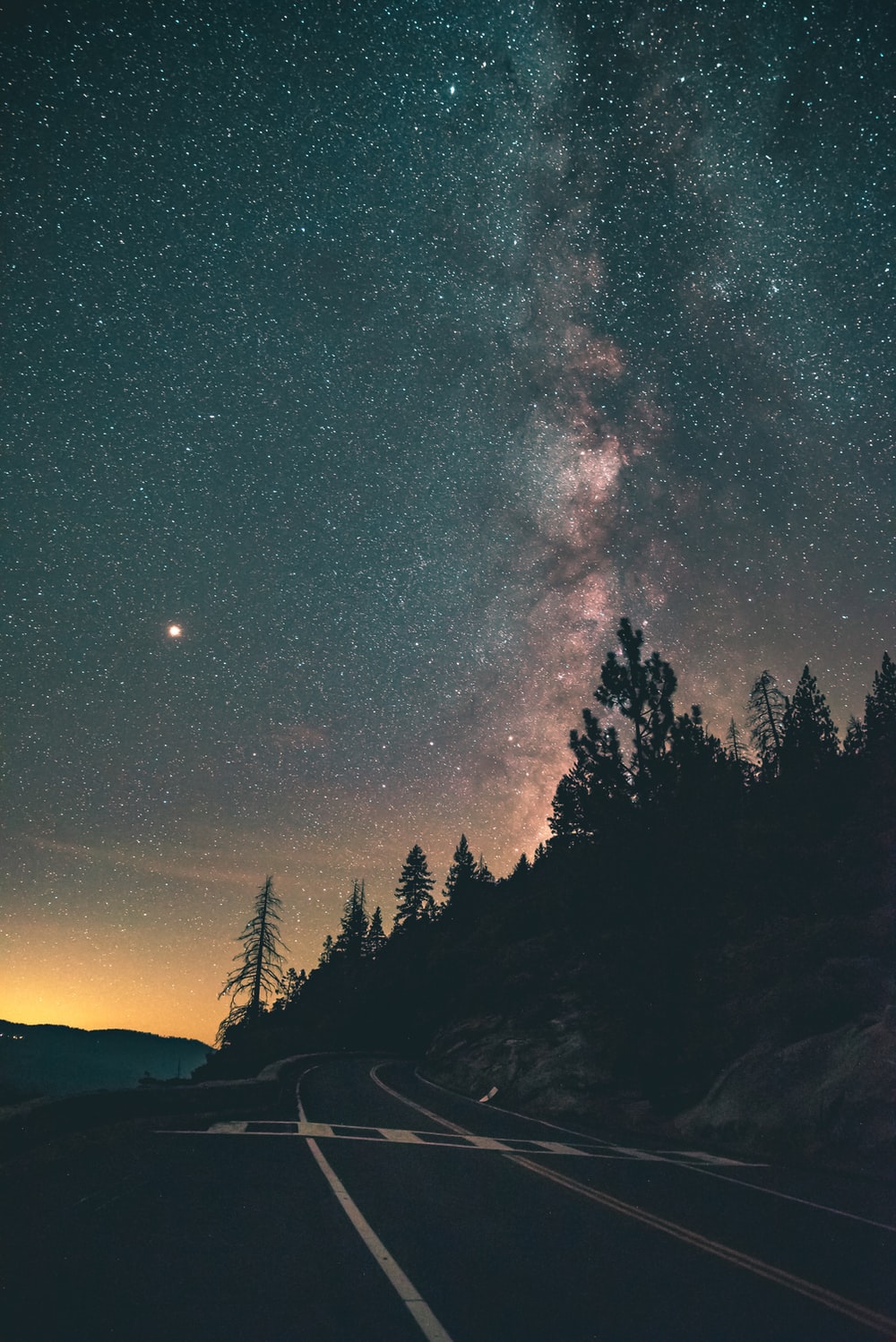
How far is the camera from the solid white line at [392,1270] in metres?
4.09

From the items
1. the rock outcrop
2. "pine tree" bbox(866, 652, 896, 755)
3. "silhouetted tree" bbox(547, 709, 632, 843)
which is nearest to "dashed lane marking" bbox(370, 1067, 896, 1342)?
the rock outcrop

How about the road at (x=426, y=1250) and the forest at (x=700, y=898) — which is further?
the forest at (x=700, y=898)

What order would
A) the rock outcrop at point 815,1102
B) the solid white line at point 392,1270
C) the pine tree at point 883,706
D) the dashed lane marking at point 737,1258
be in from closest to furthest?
1. the solid white line at point 392,1270
2. the dashed lane marking at point 737,1258
3. the rock outcrop at point 815,1102
4. the pine tree at point 883,706

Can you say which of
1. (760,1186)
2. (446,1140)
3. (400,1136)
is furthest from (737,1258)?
(400,1136)

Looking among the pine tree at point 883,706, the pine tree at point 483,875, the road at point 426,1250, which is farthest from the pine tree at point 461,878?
the road at point 426,1250

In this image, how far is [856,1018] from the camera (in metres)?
15.4

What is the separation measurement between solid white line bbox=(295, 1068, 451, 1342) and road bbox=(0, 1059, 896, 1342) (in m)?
0.02

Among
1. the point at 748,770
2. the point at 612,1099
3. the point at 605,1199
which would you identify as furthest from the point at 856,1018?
the point at 748,770

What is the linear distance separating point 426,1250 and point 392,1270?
0.76m

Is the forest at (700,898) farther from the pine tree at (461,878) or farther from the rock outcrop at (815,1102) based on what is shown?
Result: the pine tree at (461,878)

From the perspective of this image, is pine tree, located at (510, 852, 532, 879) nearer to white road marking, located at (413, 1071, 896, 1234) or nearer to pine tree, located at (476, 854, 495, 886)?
pine tree, located at (476, 854, 495, 886)

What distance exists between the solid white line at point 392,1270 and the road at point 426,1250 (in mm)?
21

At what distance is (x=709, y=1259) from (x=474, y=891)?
76.6m

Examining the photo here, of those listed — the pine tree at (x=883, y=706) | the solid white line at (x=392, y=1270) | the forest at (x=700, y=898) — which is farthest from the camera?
the pine tree at (x=883, y=706)
